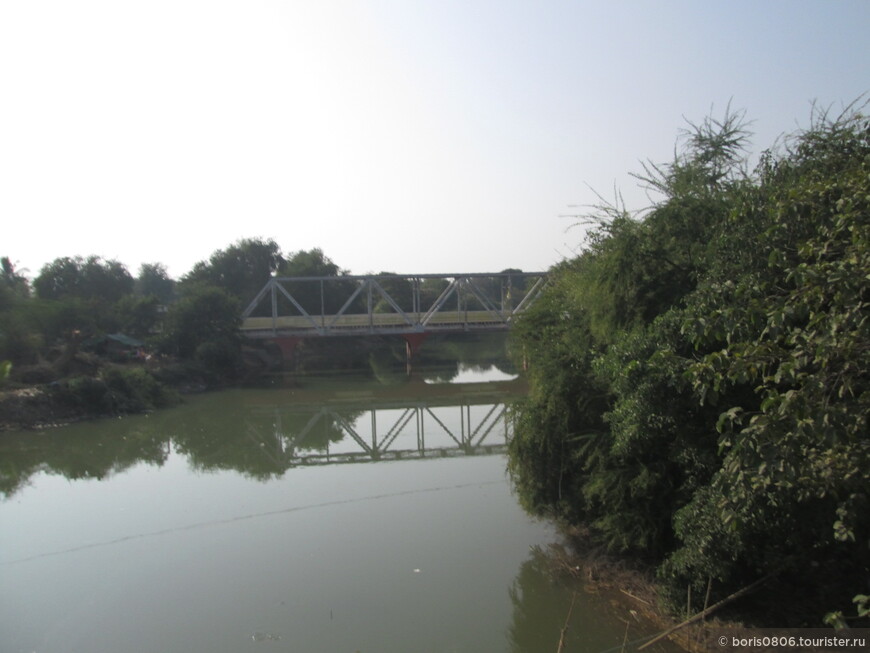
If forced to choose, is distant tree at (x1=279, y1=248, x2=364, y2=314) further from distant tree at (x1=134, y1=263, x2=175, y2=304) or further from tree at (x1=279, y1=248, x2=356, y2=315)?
distant tree at (x1=134, y1=263, x2=175, y2=304)

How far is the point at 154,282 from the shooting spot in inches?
2131

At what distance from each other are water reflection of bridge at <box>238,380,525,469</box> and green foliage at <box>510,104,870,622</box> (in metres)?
1.94

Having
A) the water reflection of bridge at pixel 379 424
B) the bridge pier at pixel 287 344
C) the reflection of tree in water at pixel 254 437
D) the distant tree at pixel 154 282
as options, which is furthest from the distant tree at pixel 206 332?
the distant tree at pixel 154 282

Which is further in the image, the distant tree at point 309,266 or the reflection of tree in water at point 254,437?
the distant tree at point 309,266

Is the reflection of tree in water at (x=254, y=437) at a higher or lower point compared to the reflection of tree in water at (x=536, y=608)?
higher

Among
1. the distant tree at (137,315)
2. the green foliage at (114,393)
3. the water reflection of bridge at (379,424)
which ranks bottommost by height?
the water reflection of bridge at (379,424)

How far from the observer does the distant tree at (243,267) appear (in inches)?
1705

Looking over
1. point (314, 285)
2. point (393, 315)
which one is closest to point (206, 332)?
point (393, 315)

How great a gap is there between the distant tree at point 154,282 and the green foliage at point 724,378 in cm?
5118

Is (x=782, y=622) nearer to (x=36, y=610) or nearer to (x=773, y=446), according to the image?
(x=773, y=446)

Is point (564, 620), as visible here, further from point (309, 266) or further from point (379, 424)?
point (309, 266)

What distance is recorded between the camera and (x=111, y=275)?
39.7m

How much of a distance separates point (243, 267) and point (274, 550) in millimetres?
40406

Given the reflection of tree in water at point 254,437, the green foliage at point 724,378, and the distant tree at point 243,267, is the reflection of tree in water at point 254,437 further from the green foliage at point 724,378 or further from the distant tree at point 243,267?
the distant tree at point 243,267
